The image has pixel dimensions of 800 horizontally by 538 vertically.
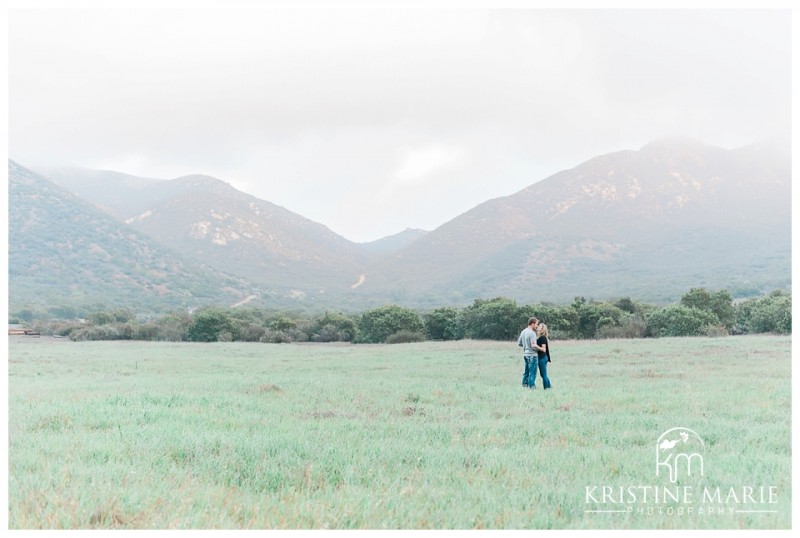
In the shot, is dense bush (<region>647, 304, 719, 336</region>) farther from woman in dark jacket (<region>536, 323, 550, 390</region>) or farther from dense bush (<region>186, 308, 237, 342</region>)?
dense bush (<region>186, 308, 237, 342</region>)

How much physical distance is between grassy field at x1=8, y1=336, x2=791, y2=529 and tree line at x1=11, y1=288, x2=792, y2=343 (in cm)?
2821

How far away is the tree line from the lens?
141 ft

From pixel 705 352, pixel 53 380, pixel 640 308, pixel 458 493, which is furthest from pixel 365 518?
pixel 640 308

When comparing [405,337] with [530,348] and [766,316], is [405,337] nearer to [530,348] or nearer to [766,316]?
[766,316]

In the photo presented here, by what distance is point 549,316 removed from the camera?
4656 cm

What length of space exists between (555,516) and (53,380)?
15.8 m

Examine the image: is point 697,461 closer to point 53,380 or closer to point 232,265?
point 53,380

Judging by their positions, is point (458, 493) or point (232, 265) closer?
point (458, 493)

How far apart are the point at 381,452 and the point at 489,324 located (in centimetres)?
3953

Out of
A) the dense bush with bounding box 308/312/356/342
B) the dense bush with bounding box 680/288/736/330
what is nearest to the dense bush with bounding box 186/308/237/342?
the dense bush with bounding box 308/312/356/342

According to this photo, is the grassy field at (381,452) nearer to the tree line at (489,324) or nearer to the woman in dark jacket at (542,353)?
the woman in dark jacket at (542,353)

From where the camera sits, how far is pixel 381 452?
8258mm

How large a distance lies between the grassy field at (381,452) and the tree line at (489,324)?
28207 mm

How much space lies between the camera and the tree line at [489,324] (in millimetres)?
43000
